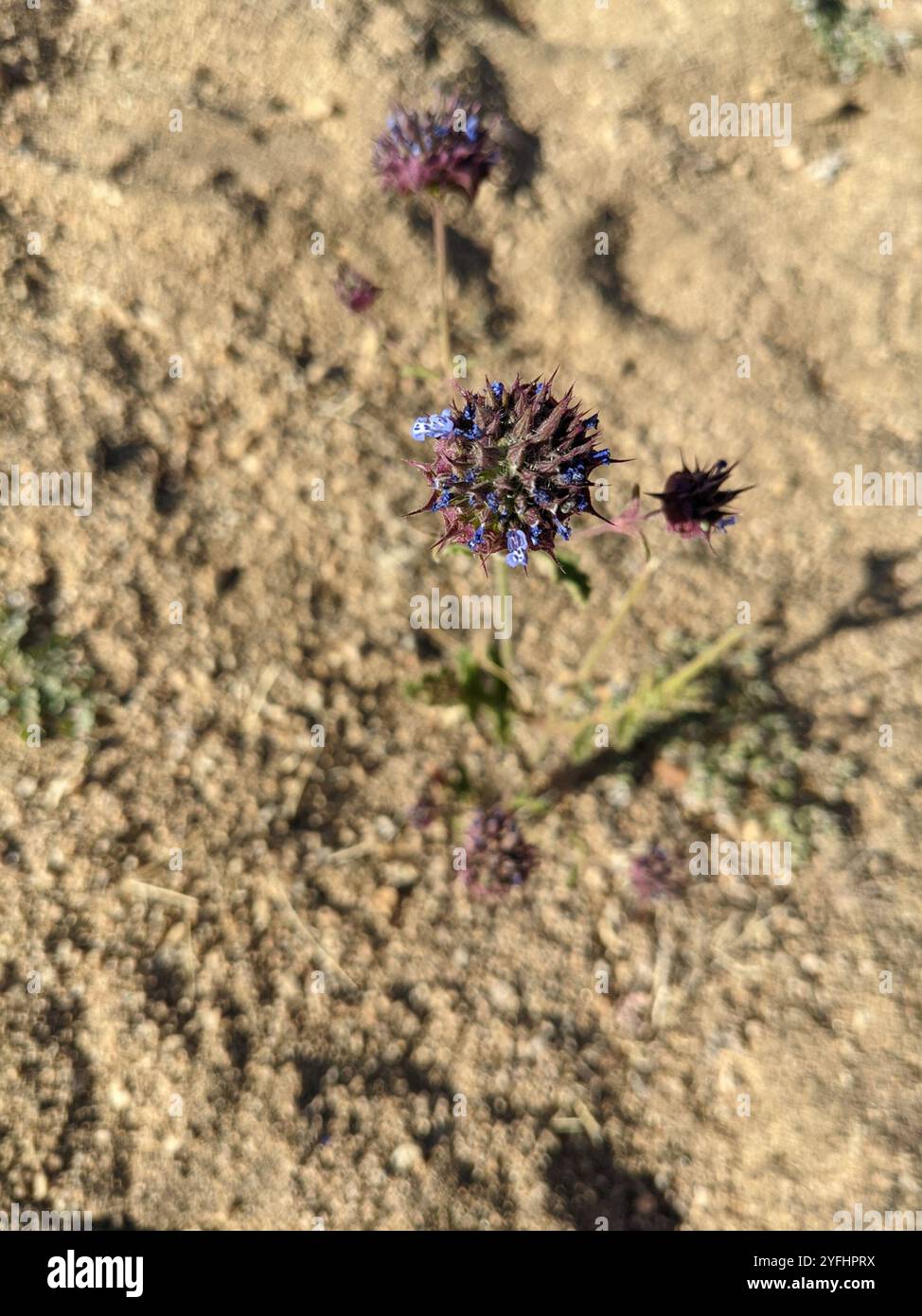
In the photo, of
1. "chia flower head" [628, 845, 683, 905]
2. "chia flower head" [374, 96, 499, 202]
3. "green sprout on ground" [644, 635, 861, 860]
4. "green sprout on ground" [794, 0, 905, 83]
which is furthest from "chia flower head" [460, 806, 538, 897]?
"green sprout on ground" [794, 0, 905, 83]

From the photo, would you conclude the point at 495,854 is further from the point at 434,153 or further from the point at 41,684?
the point at 434,153

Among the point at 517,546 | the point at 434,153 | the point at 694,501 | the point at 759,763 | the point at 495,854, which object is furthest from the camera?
the point at 759,763

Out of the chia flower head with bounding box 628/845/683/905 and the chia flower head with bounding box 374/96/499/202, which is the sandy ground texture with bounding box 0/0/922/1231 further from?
the chia flower head with bounding box 374/96/499/202

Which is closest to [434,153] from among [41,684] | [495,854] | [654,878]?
[41,684]

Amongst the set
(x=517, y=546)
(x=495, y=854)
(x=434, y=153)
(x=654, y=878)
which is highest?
(x=434, y=153)

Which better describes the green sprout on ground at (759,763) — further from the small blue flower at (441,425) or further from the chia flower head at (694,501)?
the small blue flower at (441,425)
